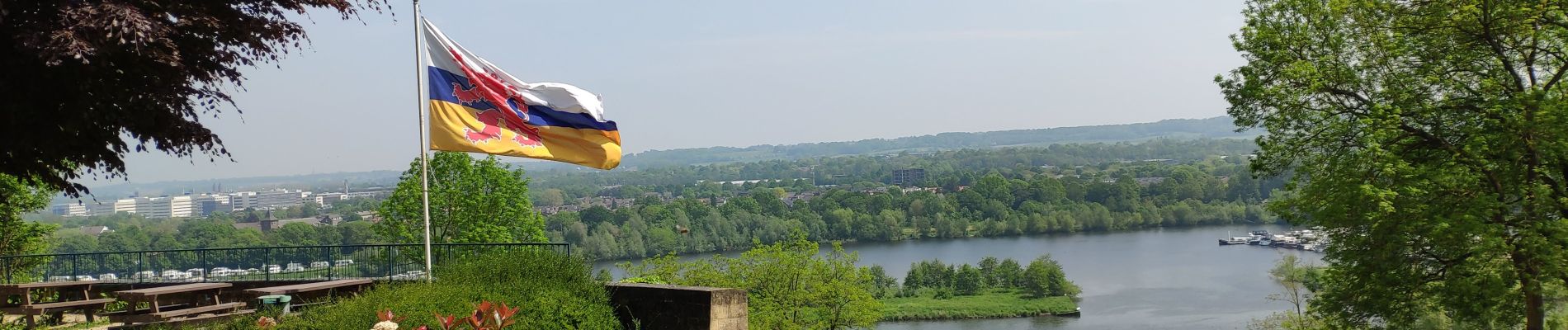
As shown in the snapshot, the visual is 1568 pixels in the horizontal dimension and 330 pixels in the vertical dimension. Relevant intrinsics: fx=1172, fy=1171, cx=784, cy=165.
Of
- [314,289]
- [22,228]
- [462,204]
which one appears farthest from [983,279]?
[314,289]

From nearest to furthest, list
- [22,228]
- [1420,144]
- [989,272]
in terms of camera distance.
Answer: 1. [1420,144]
2. [22,228]
3. [989,272]

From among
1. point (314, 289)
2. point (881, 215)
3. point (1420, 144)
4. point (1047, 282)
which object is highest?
point (1420, 144)

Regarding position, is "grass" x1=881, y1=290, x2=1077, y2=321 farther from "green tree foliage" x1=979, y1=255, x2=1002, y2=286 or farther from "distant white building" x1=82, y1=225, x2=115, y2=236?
"distant white building" x1=82, y1=225, x2=115, y2=236

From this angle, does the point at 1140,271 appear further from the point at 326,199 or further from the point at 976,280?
the point at 326,199

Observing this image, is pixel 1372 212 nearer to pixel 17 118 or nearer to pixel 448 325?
pixel 448 325

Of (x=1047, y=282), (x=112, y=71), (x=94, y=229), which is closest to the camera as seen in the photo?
(x=112, y=71)

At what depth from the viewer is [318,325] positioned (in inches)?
346

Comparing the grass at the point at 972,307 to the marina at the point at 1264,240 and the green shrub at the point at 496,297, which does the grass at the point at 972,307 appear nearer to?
the marina at the point at 1264,240

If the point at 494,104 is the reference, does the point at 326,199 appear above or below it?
below

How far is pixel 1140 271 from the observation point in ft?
291

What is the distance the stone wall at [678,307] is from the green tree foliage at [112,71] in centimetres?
353

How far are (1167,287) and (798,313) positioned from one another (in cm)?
4563

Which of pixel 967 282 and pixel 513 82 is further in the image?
pixel 967 282

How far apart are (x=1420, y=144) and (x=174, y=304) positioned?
1671 centimetres
